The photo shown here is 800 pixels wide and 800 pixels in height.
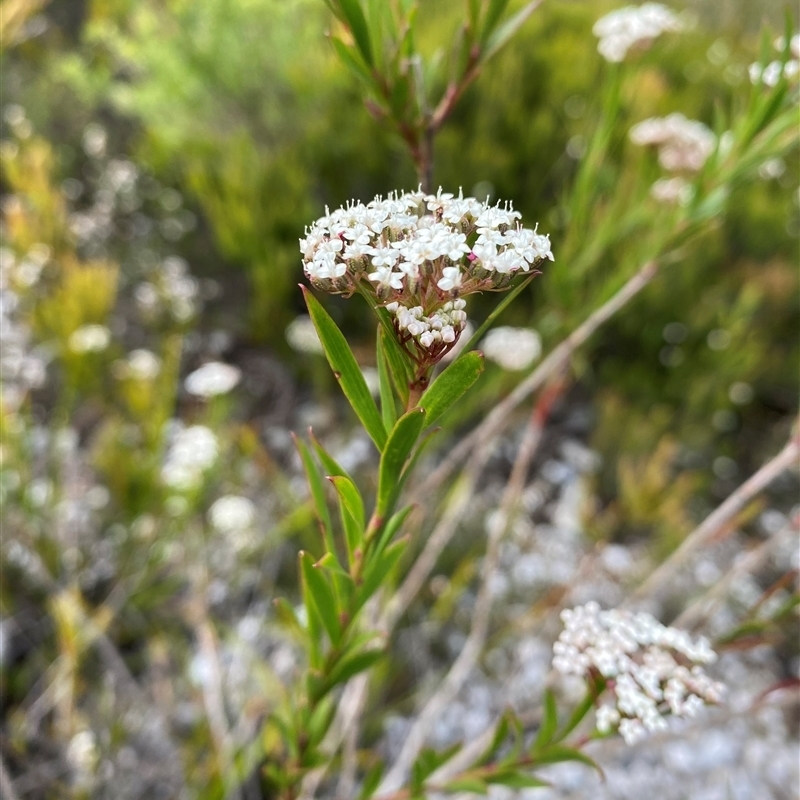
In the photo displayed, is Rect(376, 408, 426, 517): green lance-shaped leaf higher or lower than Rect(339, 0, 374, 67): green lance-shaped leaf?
lower

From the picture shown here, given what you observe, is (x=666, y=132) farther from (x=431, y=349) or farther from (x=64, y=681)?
(x=64, y=681)

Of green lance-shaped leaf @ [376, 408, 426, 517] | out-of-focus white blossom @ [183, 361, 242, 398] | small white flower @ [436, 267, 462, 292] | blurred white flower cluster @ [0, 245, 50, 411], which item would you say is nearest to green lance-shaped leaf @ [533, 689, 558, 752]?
green lance-shaped leaf @ [376, 408, 426, 517]

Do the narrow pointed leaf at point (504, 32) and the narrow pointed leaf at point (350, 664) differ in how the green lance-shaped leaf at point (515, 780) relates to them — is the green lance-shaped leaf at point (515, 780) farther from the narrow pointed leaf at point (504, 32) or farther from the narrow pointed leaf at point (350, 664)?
the narrow pointed leaf at point (504, 32)

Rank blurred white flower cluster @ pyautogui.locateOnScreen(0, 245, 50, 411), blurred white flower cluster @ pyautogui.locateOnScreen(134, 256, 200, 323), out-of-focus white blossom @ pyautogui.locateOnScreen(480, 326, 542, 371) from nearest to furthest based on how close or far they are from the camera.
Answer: out-of-focus white blossom @ pyautogui.locateOnScreen(480, 326, 542, 371) → blurred white flower cluster @ pyautogui.locateOnScreen(0, 245, 50, 411) → blurred white flower cluster @ pyautogui.locateOnScreen(134, 256, 200, 323)

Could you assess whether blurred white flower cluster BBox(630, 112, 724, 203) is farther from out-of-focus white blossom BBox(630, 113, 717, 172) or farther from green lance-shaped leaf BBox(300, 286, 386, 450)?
green lance-shaped leaf BBox(300, 286, 386, 450)

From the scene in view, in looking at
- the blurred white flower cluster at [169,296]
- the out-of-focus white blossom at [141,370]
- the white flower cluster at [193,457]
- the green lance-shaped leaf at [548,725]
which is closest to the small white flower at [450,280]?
the green lance-shaped leaf at [548,725]
